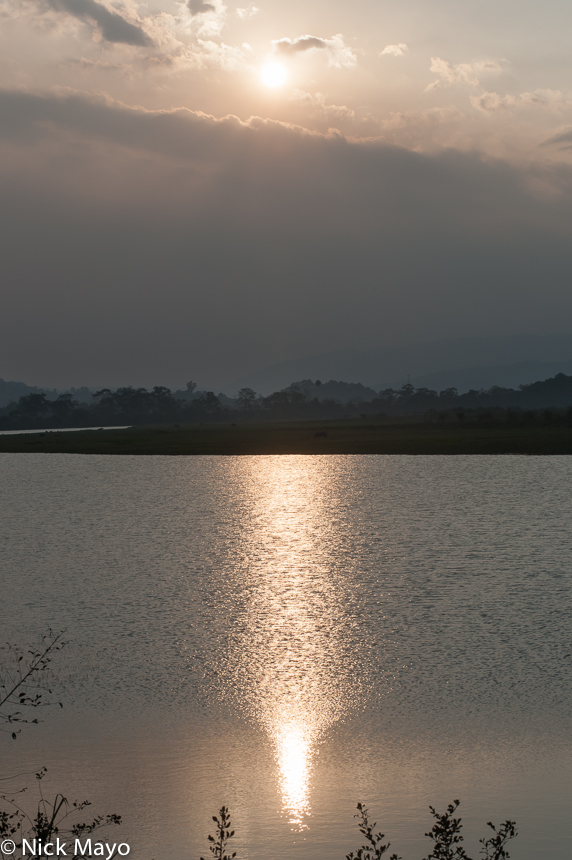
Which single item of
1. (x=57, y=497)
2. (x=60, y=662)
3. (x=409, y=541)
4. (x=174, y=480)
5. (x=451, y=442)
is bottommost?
(x=60, y=662)

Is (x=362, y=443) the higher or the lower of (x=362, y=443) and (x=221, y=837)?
the higher

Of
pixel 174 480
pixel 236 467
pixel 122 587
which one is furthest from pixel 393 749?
pixel 236 467

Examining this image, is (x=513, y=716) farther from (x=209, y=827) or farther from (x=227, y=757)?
(x=209, y=827)

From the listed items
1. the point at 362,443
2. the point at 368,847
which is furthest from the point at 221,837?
the point at 362,443

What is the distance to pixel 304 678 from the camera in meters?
14.7

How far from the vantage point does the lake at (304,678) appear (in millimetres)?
9773

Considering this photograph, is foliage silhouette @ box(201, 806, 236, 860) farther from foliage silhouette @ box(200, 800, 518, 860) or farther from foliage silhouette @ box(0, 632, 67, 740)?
foliage silhouette @ box(0, 632, 67, 740)

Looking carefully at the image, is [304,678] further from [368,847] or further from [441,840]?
[441,840]

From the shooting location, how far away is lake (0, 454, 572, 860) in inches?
385

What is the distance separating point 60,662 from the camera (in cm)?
1598

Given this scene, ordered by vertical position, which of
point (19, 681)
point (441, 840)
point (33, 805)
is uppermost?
point (19, 681)

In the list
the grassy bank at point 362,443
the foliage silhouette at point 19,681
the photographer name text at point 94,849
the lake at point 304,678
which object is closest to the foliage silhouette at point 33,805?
the foliage silhouette at point 19,681

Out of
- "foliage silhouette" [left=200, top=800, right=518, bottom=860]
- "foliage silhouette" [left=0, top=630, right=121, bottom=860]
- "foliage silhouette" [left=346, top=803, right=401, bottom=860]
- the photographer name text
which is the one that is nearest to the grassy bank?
"foliage silhouette" [left=0, top=630, right=121, bottom=860]

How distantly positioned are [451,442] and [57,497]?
54.9 metres
